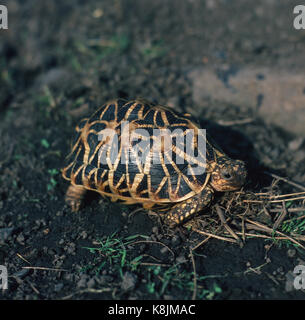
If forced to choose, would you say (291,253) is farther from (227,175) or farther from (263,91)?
(263,91)

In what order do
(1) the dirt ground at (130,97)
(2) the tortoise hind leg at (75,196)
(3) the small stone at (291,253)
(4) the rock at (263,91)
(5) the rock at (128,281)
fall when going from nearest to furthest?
(5) the rock at (128,281) < (1) the dirt ground at (130,97) < (3) the small stone at (291,253) < (2) the tortoise hind leg at (75,196) < (4) the rock at (263,91)

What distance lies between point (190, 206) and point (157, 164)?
546 mm

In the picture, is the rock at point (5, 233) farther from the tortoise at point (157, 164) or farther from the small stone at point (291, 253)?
the small stone at point (291, 253)

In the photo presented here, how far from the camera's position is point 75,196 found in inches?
153

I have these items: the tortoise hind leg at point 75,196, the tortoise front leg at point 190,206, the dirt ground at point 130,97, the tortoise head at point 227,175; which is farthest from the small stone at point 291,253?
the tortoise hind leg at point 75,196

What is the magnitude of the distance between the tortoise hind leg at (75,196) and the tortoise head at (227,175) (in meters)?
1.47

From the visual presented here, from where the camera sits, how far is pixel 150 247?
355cm

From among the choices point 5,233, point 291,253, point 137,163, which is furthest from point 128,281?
point 291,253

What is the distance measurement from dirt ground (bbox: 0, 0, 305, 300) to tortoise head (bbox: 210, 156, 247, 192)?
0.27 meters

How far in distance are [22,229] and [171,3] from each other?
545 centimetres

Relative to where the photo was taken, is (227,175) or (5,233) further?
(5,233)

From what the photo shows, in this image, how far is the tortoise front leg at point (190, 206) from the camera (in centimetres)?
348

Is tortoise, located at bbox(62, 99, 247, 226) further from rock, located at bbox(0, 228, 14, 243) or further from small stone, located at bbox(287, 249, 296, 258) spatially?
rock, located at bbox(0, 228, 14, 243)
